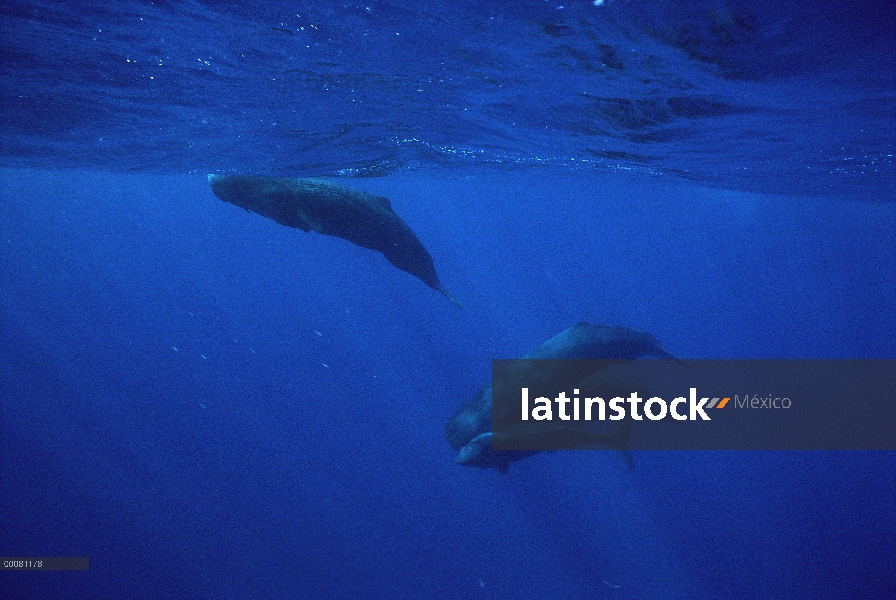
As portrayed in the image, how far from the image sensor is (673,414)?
31.7ft

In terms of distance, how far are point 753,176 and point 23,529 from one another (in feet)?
129

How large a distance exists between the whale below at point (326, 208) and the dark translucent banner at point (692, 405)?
3.09 meters

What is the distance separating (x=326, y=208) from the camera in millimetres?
6684

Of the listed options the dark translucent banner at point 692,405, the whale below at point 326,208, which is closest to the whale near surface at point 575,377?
the dark translucent banner at point 692,405

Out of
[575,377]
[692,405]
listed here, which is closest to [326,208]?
[575,377]

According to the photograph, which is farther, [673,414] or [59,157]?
[59,157]

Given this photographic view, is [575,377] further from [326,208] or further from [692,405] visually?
[326,208]

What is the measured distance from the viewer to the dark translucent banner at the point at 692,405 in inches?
337

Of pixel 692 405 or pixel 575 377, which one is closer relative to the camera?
pixel 575 377

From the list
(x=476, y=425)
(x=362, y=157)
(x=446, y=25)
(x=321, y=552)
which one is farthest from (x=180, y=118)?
(x=321, y=552)

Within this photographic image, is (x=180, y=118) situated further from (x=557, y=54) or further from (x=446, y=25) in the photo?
(x=557, y=54)

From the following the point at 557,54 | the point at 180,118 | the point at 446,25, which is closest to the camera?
the point at 446,25

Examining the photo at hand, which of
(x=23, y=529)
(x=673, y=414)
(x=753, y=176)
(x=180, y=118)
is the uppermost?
(x=180, y=118)

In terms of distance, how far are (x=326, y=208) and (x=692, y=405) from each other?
812 cm
